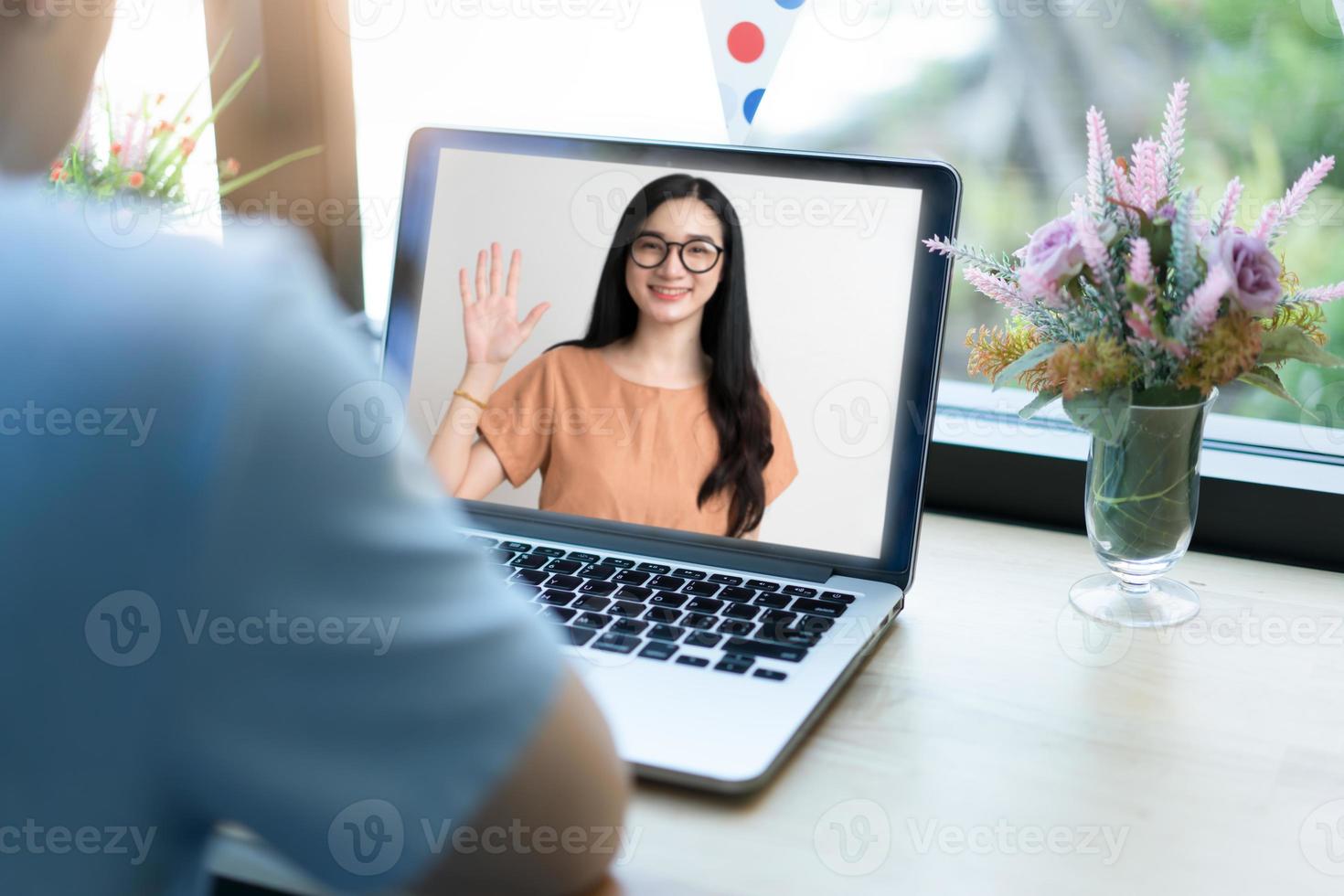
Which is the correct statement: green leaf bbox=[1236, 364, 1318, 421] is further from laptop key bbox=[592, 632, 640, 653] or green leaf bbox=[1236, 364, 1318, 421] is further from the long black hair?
laptop key bbox=[592, 632, 640, 653]

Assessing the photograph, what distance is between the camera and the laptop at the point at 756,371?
2.81 ft

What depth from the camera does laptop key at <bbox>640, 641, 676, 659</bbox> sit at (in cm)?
80

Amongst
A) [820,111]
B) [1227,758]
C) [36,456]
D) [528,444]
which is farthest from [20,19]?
[820,111]

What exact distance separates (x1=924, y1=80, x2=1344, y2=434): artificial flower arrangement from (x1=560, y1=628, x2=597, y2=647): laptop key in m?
0.35

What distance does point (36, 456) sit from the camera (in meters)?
0.44

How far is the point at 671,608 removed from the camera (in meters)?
0.87

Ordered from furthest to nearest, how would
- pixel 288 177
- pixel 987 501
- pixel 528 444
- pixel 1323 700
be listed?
pixel 288 177, pixel 987 501, pixel 528 444, pixel 1323 700

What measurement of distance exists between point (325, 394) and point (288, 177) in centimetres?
103

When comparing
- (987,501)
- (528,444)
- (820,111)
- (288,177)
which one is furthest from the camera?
(288,177)

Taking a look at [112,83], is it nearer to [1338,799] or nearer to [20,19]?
[20,19]

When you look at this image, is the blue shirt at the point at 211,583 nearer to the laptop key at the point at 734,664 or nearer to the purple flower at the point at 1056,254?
the laptop key at the point at 734,664

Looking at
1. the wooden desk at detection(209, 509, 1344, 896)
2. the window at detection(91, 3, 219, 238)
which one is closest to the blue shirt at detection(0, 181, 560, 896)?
the wooden desk at detection(209, 509, 1344, 896)

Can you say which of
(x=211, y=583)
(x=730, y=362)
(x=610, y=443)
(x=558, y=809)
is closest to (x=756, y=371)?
(x=730, y=362)

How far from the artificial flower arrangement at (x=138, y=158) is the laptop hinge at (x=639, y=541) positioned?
489mm
